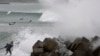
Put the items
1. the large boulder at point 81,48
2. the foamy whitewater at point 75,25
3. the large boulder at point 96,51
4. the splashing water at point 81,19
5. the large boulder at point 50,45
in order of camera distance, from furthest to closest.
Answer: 1. the splashing water at point 81,19
2. the foamy whitewater at point 75,25
3. the large boulder at point 50,45
4. the large boulder at point 96,51
5. the large boulder at point 81,48

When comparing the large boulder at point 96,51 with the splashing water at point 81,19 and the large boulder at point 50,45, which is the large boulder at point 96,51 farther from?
the splashing water at point 81,19

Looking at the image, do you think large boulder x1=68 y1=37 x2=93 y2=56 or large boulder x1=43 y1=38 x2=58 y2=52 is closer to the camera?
large boulder x1=68 y1=37 x2=93 y2=56

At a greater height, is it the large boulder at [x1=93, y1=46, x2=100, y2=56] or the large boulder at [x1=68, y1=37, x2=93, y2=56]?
the large boulder at [x1=93, y1=46, x2=100, y2=56]

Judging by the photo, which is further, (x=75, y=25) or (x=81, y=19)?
(x=81, y=19)

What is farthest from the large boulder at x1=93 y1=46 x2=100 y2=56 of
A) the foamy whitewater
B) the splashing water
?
the splashing water

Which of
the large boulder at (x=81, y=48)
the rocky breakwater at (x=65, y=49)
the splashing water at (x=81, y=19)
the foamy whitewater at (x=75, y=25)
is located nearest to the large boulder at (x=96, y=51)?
the rocky breakwater at (x=65, y=49)

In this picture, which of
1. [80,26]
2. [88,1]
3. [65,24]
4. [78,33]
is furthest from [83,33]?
[88,1]

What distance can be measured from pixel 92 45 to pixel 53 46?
1.59m

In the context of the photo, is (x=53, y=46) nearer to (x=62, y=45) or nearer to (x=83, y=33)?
(x=62, y=45)

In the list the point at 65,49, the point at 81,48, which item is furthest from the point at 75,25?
the point at 81,48

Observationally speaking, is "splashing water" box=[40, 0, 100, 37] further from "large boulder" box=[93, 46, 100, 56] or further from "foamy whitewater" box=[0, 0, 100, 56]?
"large boulder" box=[93, 46, 100, 56]

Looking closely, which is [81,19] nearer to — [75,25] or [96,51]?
[75,25]

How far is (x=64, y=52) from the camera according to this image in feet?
46.1

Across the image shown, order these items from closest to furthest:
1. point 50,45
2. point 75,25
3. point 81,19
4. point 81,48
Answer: point 81,48 < point 50,45 < point 75,25 < point 81,19
